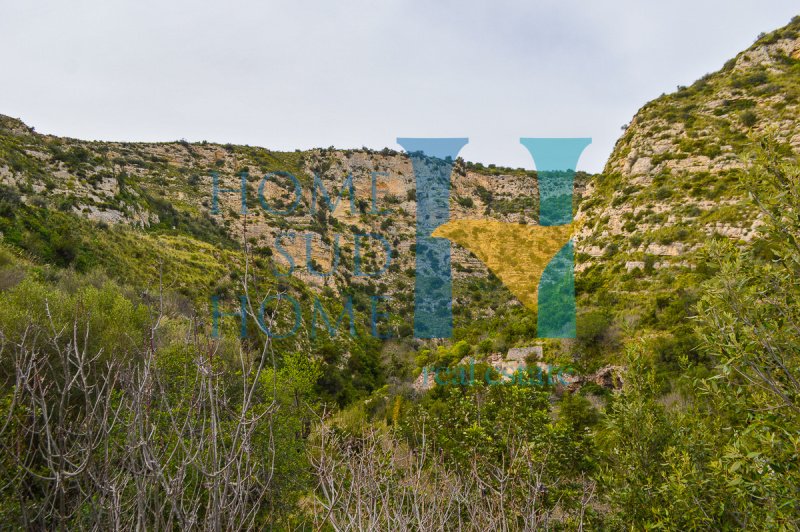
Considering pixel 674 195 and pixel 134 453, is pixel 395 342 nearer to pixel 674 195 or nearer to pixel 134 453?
pixel 674 195

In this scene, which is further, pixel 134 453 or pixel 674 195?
pixel 674 195

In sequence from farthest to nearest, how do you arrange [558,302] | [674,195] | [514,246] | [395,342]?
[514,246] < [395,342] < [674,195] < [558,302]

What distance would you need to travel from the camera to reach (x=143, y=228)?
2647cm

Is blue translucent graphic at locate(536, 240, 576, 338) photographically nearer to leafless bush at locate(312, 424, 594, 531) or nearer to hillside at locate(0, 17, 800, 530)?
→ hillside at locate(0, 17, 800, 530)

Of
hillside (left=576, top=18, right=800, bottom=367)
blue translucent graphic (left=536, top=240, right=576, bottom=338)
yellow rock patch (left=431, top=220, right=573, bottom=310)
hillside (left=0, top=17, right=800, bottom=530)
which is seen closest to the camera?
hillside (left=0, top=17, right=800, bottom=530)

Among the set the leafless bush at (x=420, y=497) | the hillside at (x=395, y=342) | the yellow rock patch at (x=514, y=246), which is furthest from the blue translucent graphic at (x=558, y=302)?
the leafless bush at (x=420, y=497)

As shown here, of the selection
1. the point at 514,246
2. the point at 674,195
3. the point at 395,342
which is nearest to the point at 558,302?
the point at 674,195

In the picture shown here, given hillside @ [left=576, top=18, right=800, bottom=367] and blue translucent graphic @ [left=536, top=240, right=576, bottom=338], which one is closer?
hillside @ [left=576, top=18, right=800, bottom=367]

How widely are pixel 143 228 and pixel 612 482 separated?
28.4 metres

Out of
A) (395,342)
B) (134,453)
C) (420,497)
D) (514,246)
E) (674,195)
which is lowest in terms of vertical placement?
(395,342)

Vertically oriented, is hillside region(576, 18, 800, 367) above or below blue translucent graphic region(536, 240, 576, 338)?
above

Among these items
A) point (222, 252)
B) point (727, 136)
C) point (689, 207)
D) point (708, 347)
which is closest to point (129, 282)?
point (222, 252)

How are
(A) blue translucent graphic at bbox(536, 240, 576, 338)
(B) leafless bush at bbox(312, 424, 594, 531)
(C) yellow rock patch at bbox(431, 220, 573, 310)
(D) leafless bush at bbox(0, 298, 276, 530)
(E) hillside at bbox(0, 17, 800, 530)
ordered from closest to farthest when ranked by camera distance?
(D) leafless bush at bbox(0, 298, 276, 530) < (B) leafless bush at bbox(312, 424, 594, 531) < (E) hillside at bbox(0, 17, 800, 530) < (A) blue translucent graphic at bbox(536, 240, 576, 338) < (C) yellow rock patch at bbox(431, 220, 573, 310)

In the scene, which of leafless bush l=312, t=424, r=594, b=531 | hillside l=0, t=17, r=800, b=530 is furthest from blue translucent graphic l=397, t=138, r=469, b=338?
leafless bush l=312, t=424, r=594, b=531
